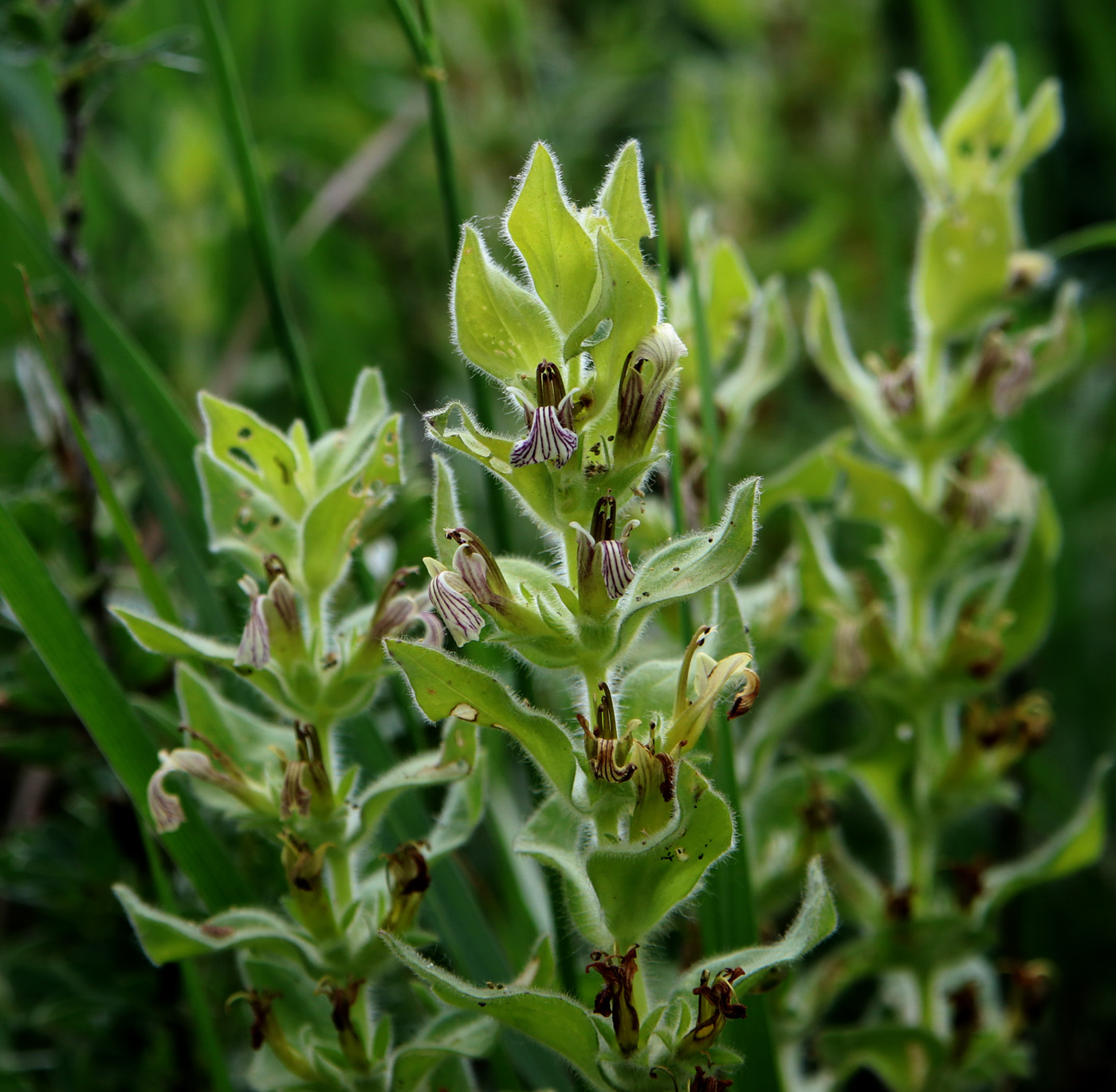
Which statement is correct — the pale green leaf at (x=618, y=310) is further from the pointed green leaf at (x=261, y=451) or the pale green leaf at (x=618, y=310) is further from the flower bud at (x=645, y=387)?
the pointed green leaf at (x=261, y=451)

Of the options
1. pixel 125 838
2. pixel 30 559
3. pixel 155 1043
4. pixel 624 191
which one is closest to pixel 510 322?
pixel 624 191

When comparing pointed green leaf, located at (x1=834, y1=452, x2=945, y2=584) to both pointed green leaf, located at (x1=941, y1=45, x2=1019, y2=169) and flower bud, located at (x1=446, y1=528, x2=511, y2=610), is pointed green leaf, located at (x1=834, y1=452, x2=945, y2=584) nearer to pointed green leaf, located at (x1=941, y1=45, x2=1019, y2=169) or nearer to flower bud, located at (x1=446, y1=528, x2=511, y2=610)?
pointed green leaf, located at (x1=941, y1=45, x2=1019, y2=169)

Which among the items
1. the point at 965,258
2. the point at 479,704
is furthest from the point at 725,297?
the point at 479,704

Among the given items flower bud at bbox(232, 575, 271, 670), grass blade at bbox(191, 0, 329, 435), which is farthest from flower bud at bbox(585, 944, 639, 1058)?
grass blade at bbox(191, 0, 329, 435)

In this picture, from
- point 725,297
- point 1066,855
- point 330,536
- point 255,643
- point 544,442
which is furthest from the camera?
point 725,297

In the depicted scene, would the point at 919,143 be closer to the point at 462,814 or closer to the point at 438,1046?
the point at 462,814

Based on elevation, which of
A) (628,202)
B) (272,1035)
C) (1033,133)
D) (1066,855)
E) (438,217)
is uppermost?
(438,217)

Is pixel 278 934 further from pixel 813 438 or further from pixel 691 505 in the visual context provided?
pixel 813 438
